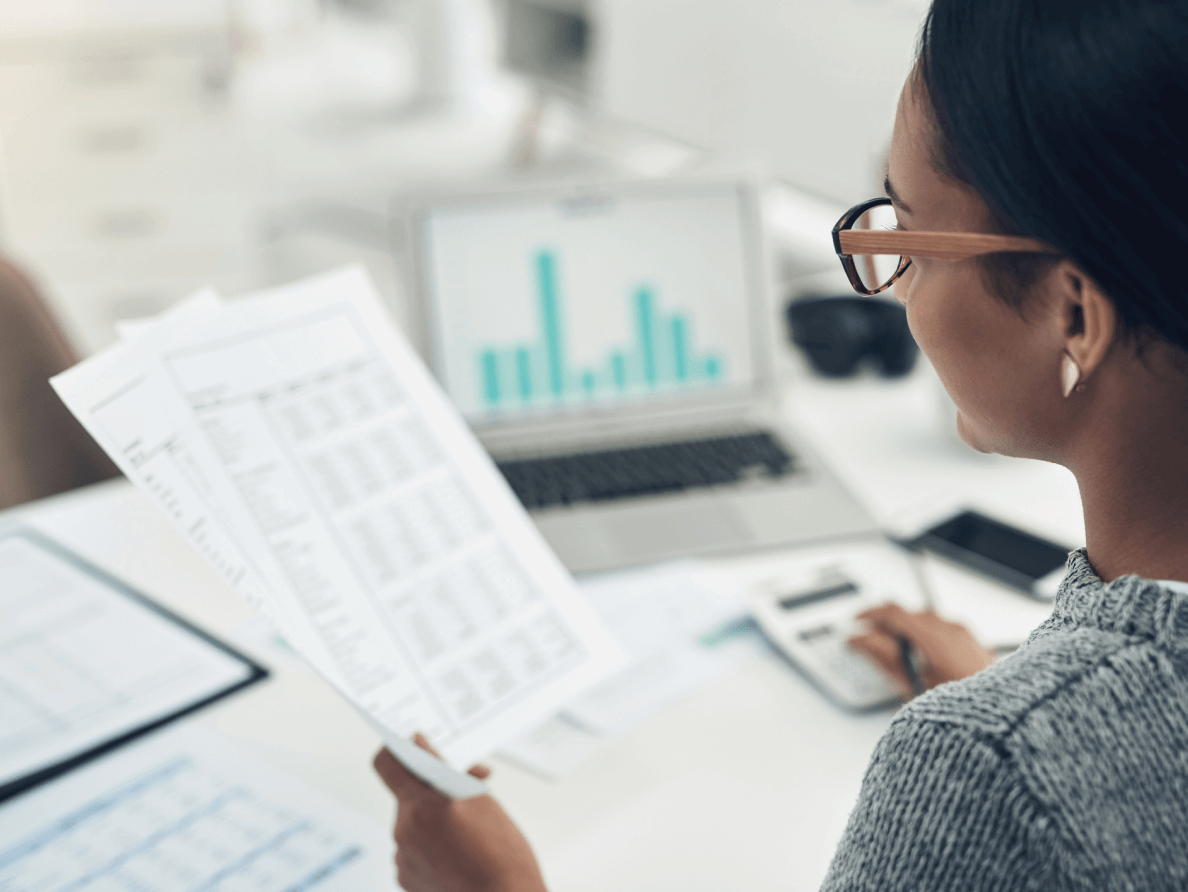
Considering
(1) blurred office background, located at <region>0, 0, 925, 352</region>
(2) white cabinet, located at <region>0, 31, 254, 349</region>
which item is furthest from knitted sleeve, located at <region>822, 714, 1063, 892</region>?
(2) white cabinet, located at <region>0, 31, 254, 349</region>

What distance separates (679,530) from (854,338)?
522mm

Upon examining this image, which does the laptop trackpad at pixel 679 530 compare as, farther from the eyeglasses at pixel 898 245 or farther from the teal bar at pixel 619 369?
the eyeglasses at pixel 898 245

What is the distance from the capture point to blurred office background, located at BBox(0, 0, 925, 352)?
1510mm

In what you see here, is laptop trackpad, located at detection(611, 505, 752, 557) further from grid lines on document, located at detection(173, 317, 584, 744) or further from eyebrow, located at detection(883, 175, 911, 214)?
eyebrow, located at detection(883, 175, 911, 214)

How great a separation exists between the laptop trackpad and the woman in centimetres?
59

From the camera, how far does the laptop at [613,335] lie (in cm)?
122

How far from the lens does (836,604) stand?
3.16ft

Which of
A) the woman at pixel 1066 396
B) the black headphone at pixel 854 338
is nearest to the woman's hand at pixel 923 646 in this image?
Answer: the woman at pixel 1066 396

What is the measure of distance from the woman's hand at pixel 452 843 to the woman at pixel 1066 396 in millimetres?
228

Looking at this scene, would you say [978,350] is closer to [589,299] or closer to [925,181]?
[925,181]

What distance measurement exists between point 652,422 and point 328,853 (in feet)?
2.28

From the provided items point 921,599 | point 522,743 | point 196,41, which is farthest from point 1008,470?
point 196,41

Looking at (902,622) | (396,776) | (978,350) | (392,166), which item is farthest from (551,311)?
(392,166)

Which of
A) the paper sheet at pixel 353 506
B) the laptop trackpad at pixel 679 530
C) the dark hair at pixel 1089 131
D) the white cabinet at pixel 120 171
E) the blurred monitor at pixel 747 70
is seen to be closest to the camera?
the dark hair at pixel 1089 131
